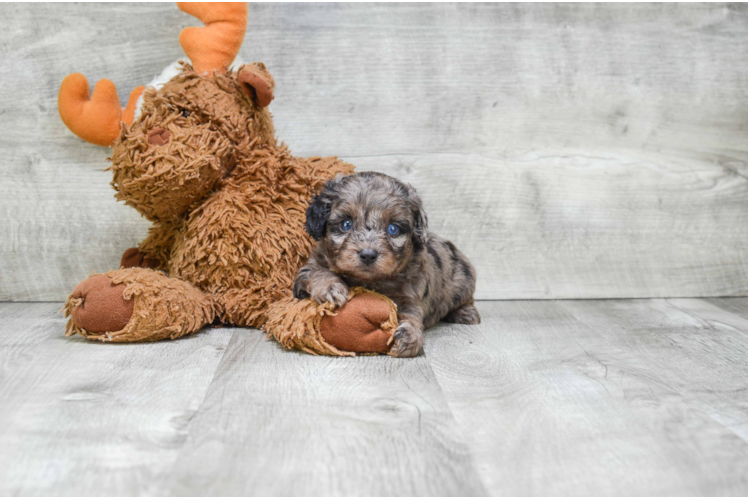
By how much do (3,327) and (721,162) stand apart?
3188 mm

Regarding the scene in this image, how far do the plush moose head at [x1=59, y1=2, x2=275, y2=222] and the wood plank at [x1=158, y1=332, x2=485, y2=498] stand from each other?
69 centimetres

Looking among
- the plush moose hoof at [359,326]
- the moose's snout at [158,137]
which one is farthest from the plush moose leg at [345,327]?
the moose's snout at [158,137]

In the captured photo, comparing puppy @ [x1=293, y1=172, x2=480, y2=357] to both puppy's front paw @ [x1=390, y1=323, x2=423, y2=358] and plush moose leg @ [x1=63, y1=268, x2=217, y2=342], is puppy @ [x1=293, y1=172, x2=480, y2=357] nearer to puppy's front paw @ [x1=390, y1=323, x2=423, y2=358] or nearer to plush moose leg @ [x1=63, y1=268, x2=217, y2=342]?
puppy's front paw @ [x1=390, y1=323, x2=423, y2=358]

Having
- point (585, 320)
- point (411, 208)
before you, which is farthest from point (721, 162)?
point (411, 208)

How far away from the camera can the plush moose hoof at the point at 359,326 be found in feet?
6.63

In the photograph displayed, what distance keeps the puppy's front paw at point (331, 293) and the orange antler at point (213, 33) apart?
92 centimetres

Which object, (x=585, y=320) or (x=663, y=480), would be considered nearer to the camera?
(x=663, y=480)

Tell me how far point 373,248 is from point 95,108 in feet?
4.32

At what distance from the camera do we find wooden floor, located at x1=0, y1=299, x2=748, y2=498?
1271mm

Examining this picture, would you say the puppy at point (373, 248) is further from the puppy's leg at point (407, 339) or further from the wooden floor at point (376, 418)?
the wooden floor at point (376, 418)

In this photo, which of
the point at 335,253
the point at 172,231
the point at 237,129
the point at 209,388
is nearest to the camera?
the point at 209,388

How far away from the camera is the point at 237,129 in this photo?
2.35 metres

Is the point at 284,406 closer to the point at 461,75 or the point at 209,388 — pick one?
the point at 209,388

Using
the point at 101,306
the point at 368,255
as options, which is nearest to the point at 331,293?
the point at 368,255
